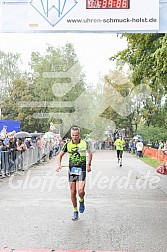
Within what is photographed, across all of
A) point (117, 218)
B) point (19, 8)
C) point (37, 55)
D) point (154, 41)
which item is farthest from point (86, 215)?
point (37, 55)

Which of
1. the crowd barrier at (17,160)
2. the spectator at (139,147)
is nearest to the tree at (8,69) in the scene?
the spectator at (139,147)

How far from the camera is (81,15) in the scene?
413 inches

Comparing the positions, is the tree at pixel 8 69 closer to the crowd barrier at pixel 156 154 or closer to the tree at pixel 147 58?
the crowd barrier at pixel 156 154

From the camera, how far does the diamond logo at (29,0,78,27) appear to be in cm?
1052

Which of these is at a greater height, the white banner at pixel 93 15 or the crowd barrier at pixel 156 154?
the white banner at pixel 93 15

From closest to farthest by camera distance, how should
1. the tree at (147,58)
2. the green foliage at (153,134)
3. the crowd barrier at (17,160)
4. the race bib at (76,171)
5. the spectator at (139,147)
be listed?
1. the race bib at (76,171)
2. the tree at (147,58)
3. the crowd barrier at (17,160)
4. the spectator at (139,147)
5. the green foliage at (153,134)

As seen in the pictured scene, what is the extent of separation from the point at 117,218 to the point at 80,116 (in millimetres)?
52986

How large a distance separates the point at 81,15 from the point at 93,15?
0.25 metres

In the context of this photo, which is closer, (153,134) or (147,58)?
(147,58)

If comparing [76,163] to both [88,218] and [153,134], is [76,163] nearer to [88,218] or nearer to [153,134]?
[88,218]

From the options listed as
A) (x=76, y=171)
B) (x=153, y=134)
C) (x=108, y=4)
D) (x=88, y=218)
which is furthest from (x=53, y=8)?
(x=153, y=134)

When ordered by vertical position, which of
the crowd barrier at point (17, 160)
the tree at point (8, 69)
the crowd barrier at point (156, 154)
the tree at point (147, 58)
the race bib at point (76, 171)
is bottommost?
the crowd barrier at point (156, 154)

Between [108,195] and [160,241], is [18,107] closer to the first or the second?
[108,195]

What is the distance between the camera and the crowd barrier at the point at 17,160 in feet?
59.6
